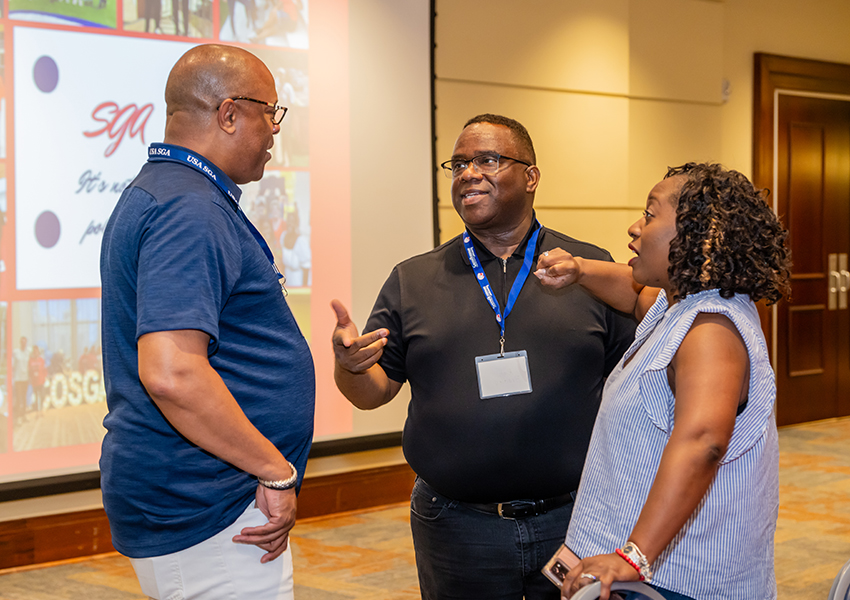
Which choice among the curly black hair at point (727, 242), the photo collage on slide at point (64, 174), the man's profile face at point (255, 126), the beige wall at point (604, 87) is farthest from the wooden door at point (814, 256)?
the man's profile face at point (255, 126)

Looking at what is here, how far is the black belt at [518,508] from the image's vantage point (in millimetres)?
1812

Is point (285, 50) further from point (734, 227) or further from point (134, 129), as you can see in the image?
point (734, 227)

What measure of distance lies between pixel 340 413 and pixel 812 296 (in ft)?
13.8

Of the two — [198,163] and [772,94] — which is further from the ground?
[772,94]

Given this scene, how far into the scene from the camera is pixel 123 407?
141cm

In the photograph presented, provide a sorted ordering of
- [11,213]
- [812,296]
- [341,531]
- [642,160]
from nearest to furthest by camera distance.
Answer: [11,213] → [341,531] → [642,160] → [812,296]

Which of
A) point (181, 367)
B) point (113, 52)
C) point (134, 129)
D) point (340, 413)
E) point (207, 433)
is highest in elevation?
point (113, 52)

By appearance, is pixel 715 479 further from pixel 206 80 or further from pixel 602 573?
pixel 206 80

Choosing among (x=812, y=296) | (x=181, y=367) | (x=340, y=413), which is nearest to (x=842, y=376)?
(x=812, y=296)

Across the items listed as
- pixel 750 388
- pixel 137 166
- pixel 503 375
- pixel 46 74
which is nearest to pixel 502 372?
pixel 503 375

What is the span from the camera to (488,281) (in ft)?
6.45

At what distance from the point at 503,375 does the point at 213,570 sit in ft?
2.51

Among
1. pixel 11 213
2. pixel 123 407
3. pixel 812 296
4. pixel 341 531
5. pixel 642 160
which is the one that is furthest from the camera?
pixel 812 296

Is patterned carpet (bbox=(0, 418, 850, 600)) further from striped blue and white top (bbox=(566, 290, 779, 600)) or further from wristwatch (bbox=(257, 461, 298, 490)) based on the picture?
striped blue and white top (bbox=(566, 290, 779, 600))
